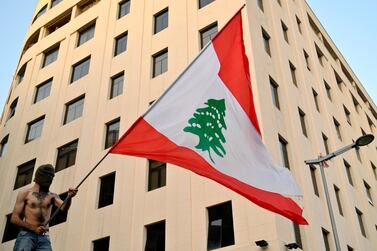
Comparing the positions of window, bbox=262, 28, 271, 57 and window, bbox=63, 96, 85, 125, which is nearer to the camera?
window, bbox=262, 28, 271, 57

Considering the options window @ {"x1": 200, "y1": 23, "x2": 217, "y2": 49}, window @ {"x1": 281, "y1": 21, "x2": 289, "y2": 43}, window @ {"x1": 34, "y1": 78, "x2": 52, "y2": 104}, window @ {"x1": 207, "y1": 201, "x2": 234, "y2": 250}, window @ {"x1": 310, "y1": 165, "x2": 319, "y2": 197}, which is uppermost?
window @ {"x1": 281, "y1": 21, "x2": 289, "y2": 43}

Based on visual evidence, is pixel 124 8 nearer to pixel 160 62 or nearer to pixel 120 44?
pixel 120 44

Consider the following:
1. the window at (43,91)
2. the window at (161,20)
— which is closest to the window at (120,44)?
the window at (161,20)

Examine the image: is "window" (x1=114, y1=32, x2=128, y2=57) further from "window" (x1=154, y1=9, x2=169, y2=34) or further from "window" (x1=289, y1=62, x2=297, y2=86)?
"window" (x1=289, y1=62, x2=297, y2=86)

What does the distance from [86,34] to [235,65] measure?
21404 millimetres

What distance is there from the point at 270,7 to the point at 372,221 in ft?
43.1

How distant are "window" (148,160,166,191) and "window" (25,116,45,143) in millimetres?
9493

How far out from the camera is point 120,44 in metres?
26.9

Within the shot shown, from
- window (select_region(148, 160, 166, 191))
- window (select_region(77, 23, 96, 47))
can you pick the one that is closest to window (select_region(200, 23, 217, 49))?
window (select_region(148, 160, 166, 191))

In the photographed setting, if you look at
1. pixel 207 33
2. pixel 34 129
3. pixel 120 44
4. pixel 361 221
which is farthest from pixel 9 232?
pixel 361 221

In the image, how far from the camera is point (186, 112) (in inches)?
359

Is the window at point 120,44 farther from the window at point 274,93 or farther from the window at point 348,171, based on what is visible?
the window at point 348,171

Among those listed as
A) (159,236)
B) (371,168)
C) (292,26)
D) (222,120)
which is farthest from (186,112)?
(371,168)

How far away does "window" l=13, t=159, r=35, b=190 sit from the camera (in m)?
25.5
